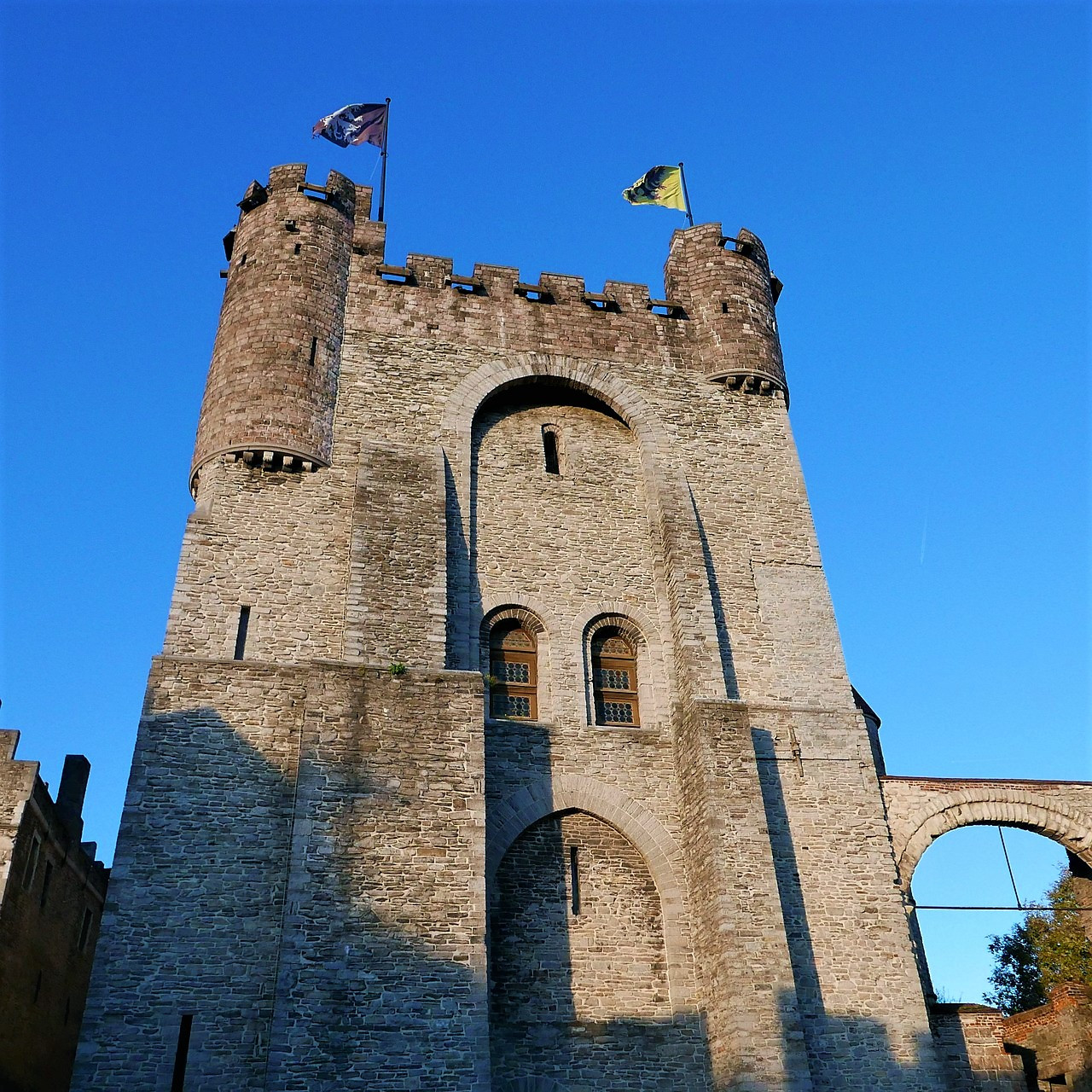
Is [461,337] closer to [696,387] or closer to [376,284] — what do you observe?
[376,284]

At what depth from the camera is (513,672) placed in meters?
16.9

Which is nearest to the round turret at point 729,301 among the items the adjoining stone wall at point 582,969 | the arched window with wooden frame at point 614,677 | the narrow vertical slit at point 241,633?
the arched window with wooden frame at point 614,677

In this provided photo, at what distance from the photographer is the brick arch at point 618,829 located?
1474cm

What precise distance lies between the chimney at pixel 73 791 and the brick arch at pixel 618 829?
26.4 feet

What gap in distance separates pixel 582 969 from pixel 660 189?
54.1ft

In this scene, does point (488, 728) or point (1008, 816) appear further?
point (1008, 816)

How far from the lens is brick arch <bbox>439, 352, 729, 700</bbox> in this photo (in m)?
16.6

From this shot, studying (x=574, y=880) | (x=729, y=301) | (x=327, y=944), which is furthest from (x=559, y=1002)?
(x=729, y=301)

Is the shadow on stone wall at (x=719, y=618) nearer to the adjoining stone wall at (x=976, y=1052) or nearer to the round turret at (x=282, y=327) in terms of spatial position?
the adjoining stone wall at (x=976, y=1052)

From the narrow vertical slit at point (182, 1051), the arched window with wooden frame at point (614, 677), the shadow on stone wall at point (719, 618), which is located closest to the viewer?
the narrow vertical slit at point (182, 1051)

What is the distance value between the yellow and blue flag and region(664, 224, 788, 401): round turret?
4.67 ft

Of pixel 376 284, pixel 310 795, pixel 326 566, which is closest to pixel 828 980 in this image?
pixel 310 795

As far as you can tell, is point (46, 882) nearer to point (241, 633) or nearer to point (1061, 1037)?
point (241, 633)

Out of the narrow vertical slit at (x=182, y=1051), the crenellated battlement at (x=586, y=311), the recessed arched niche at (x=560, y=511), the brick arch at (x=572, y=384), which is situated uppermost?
the crenellated battlement at (x=586, y=311)
